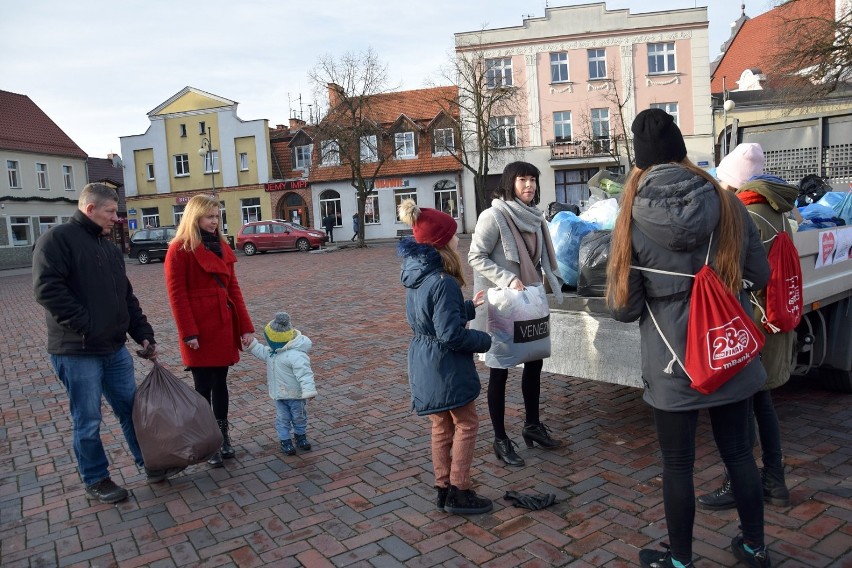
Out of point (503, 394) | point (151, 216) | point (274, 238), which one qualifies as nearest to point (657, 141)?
point (503, 394)

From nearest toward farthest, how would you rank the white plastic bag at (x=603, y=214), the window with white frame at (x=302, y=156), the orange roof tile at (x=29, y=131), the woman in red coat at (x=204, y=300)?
the woman in red coat at (x=204, y=300)
the white plastic bag at (x=603, y=214)
the orange roof tile at (x=29, y=131)
the window with white frame at (x=302, y=156)

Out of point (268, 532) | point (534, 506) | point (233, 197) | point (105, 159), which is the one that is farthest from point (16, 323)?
point (105, 159)

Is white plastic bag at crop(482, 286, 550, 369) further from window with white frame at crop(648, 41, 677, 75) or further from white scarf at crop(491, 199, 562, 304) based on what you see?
window with white frame at crop(648, 41, 677, 75)

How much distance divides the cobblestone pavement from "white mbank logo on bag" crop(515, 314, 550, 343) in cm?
38

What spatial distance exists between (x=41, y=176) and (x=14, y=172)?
6.41ft

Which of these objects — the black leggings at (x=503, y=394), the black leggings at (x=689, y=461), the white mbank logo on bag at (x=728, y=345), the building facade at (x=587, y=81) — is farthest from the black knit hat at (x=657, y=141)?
the building facade at (x=587, y=81)

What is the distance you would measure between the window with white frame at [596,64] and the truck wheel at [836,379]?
3587 cm

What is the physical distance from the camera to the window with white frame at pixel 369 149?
35875 mm

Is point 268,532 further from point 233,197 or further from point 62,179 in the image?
point 62,179

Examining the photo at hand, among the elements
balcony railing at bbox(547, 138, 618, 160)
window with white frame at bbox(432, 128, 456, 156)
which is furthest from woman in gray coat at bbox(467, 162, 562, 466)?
balcony railing at bbox(547, 138, 618, 160)

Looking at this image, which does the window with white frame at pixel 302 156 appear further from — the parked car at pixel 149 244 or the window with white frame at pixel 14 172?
the window with white frame at pixel 14 172

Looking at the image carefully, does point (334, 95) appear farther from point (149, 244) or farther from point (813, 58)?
point (813, 58)

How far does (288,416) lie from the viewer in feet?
16.3

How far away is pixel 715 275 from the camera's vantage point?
272cm
